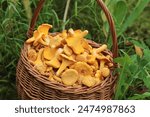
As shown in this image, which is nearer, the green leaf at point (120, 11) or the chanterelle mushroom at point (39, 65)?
the chanterelle mushroom at point (39, 65)


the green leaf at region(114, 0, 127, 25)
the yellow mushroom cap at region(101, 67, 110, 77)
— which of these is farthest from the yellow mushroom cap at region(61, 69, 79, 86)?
the green leaf at region(114, 0, 127, 25)

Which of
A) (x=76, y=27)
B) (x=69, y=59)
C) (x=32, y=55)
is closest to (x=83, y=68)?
(x=69, y=59)

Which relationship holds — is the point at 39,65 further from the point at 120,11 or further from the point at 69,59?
the point at 120,11

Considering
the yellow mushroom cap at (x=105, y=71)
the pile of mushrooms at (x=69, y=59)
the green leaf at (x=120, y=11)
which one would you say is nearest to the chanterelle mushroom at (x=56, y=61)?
the pile of mushrooms at (x=69, y=59)

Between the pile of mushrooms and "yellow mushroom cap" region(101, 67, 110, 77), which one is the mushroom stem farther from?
"yellow mushroom cap" region(101, 67, 110, 77)

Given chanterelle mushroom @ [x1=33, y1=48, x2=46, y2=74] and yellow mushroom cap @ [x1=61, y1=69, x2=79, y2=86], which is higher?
chanterelle mushroom @ [x1=33, y1=48, x2=46, y2=74]

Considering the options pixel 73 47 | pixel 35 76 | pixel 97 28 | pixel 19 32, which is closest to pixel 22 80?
pixel 35 76

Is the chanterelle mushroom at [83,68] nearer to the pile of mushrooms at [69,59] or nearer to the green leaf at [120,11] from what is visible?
the pile of mushrooms at [69,59]
